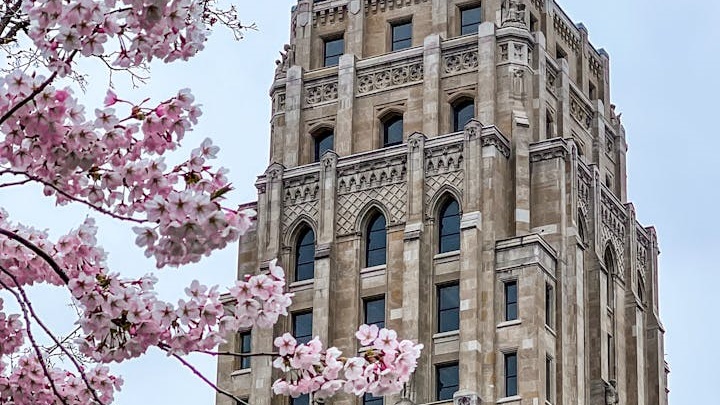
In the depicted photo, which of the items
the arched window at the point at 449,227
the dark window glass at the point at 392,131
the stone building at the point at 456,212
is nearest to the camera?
the stone building at the point at 456,212

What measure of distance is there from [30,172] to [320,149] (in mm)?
50548

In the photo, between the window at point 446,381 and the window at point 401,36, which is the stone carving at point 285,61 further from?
the window at point 446,381

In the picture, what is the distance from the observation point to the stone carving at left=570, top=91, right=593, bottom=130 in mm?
70562

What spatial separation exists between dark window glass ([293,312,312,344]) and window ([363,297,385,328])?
2209mm

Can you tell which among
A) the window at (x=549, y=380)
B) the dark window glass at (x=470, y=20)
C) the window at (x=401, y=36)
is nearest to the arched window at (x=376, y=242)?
the window at (x=549, y=380)

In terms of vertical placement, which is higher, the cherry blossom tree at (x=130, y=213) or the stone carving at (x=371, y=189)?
the stone carving at (x=371, y=189)

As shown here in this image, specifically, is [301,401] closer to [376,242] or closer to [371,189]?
[376,242]

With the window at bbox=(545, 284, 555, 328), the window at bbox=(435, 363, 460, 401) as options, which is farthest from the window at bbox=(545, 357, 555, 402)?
the window at bbox=(435, 363, 460, 401)

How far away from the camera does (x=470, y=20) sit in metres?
68.2

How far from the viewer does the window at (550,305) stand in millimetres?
61625

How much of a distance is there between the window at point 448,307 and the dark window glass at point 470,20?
36.0ft

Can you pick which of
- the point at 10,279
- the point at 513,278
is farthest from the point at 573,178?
the point at 10,279

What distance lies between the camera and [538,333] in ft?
196

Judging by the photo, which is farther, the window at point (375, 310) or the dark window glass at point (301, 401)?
the dark window glass at point (301, 401)
